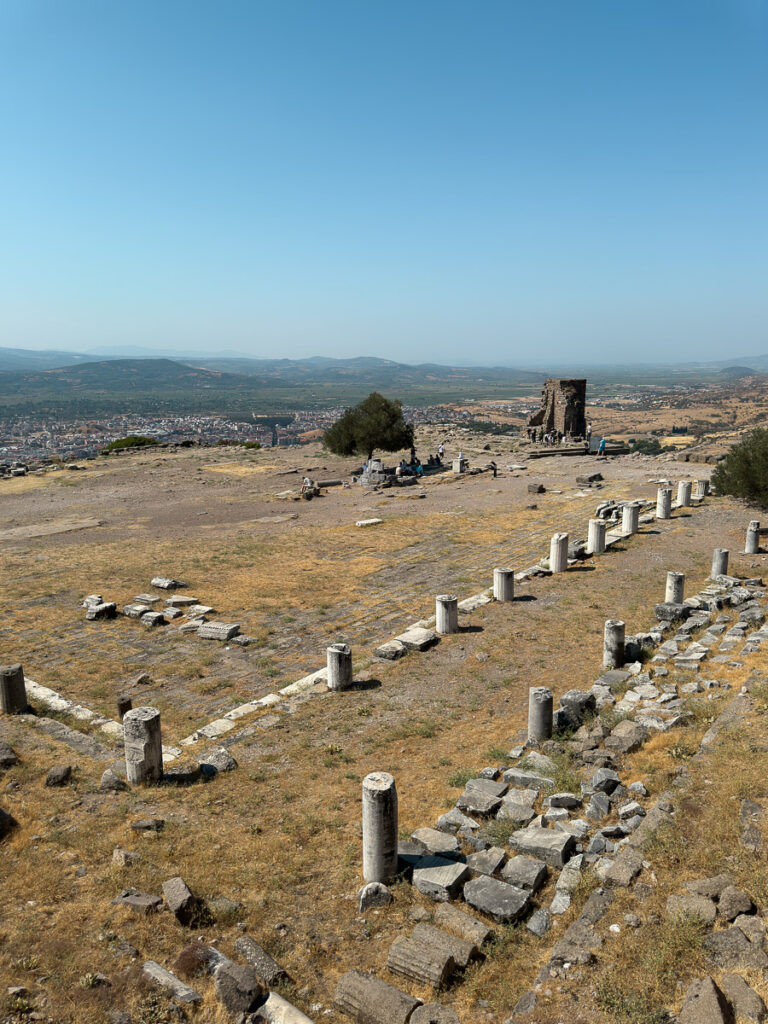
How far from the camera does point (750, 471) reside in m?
20.4

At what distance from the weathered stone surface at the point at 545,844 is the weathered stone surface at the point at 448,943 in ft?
4.49

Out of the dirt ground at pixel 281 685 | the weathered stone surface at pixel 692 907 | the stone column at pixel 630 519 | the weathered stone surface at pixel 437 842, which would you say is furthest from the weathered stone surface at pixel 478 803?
the stone column at pixel 630 519

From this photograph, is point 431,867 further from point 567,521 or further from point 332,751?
point 567,521

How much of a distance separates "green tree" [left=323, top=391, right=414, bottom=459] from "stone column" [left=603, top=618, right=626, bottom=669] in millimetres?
27763

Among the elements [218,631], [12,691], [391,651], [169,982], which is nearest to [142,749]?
[12,691]

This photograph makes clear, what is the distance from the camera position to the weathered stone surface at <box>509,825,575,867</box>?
6.60m

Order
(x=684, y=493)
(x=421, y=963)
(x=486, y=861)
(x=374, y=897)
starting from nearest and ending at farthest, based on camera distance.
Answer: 1. (x=421, y=963)
2. (x=374, y=897)
3. (x=486, y=861)
4. (x=684, y=493)

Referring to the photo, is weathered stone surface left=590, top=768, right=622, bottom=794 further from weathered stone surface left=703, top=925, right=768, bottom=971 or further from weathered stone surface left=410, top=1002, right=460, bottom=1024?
weathered stone surface left=410, top=1002, right=460, bottom=1024

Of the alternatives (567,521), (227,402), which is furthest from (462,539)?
(227,402)

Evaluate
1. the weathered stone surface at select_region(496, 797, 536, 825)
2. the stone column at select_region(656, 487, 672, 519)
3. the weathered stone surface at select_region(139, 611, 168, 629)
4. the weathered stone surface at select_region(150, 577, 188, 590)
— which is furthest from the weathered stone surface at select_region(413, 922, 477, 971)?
the stone column at select_region(656, 487, 672, 519)

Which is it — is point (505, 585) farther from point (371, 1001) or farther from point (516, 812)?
point (371, 1001)

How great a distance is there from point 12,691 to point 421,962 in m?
8.07

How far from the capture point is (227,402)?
184 m

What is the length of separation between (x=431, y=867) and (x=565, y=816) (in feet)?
5.70
